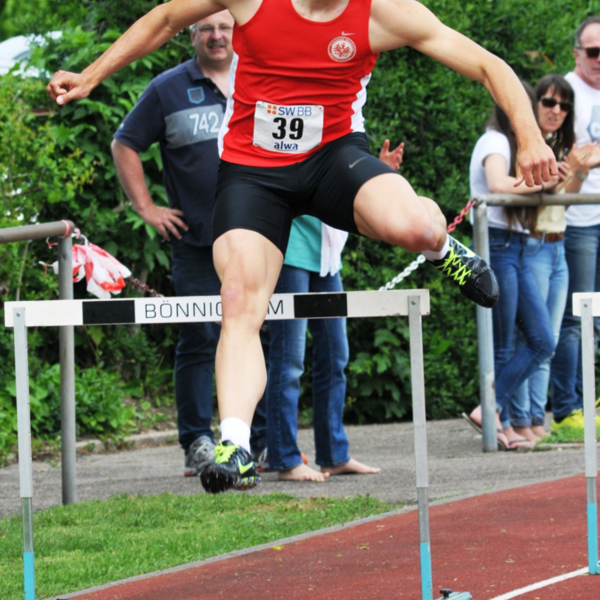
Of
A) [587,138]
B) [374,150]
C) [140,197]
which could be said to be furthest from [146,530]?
[374,150]

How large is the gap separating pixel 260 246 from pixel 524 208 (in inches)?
139

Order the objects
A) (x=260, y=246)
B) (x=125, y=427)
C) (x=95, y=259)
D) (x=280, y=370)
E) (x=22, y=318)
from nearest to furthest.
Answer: (x=22, y=318) → (x=260, y=246) → (x=95, y=259) → (x=280, y=370) → (x=125, y=427)

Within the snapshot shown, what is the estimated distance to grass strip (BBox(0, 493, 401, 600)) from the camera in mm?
4156

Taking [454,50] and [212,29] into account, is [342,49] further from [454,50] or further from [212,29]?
[212,29]

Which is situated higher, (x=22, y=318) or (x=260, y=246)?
(x=260, y=246)

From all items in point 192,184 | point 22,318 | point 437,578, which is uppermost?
point 192,184

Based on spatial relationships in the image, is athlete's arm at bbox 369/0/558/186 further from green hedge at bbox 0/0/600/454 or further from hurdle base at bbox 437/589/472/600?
green hedge at bbox 0/0/600/454

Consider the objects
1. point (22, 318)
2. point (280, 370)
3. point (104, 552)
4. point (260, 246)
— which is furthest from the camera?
point (280, 370)

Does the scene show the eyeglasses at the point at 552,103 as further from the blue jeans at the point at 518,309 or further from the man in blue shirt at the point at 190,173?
the man in blue shirt at the point at 190,173

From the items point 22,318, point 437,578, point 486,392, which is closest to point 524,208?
point 486,392

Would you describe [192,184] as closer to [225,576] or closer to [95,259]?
[95,259]

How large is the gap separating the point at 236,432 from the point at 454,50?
5.32ft

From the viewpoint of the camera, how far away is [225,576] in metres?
4.12

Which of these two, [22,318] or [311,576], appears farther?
[311,576]
